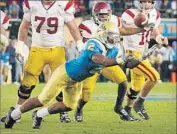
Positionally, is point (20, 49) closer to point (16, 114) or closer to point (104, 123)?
point (16, 114)

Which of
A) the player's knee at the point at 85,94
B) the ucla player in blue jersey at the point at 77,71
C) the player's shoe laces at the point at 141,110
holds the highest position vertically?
the ucla player in blue jersey at the point at 77,71

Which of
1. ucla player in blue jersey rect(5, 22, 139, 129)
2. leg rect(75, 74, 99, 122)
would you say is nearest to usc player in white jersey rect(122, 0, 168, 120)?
leg rect(75, 74, 99, 122)

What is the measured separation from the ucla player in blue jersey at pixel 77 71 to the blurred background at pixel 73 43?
12.2m

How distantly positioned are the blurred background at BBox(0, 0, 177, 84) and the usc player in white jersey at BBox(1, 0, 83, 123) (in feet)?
36.7

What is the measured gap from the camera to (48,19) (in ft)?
29.8

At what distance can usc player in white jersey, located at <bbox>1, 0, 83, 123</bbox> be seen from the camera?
356 inches

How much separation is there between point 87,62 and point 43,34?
1.45 m

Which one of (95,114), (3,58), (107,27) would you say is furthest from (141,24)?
(3,58)

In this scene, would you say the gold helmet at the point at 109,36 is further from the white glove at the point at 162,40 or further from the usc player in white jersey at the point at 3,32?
the usc player in white jersey at the point at 3,32

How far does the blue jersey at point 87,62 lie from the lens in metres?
7.74

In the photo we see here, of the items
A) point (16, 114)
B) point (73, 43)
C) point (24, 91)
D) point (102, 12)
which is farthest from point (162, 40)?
point (73, 43)

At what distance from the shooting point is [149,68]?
395 inches

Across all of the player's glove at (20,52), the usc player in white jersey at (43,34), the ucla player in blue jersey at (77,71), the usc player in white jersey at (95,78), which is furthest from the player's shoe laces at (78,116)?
the ucla player in blue jersey at (77,71)

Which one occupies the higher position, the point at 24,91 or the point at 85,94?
the point at 24,91
